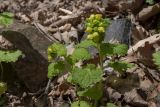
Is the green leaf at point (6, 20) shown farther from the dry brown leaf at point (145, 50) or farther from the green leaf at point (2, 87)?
the dry brown leaf at point (145, 50)

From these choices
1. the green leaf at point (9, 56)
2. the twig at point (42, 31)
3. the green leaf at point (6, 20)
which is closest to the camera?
the green leaf at point (9, 56)

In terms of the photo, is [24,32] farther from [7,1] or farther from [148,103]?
[148,103]

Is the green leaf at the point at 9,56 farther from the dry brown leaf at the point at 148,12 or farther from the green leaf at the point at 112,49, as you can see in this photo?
the dry brown leaf at the point at 148,12

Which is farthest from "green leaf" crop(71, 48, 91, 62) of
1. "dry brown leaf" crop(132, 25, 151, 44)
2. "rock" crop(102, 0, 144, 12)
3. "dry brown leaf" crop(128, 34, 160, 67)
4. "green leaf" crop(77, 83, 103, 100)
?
"rock" crop(102, 0, 144, 12)

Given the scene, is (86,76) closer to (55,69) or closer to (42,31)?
(55,69)

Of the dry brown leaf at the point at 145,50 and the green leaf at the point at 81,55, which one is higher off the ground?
the green leaf at the point at 81,55

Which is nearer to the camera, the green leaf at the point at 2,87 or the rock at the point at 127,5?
the green leaf at the point at 2,87

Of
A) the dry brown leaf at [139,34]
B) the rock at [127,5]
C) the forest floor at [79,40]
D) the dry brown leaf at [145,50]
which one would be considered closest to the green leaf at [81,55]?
the forest floor at [79,40]

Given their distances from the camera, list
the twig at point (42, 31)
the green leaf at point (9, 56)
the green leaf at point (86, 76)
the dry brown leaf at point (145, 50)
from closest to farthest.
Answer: the green leaf at point (86, 76)
the green leaf at point (9, 56)
the dry brown leaf at point (145, 50)
the twig at point (42, 31)

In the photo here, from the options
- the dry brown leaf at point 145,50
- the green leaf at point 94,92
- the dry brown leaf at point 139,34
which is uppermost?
the dry brown leaf at point 139,34

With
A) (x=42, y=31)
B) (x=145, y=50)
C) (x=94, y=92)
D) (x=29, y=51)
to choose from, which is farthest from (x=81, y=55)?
(x=42, y=31)
